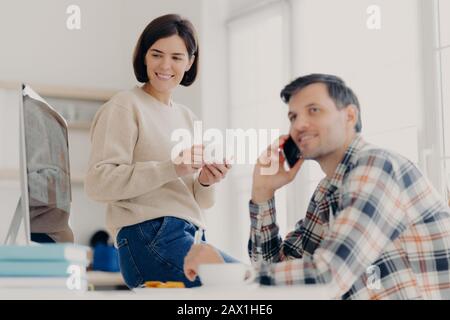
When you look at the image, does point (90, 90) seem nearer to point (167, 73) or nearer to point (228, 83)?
point (167, 73)

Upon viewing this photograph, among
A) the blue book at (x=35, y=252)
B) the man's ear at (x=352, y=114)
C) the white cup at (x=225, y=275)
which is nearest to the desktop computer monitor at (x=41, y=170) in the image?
the blue book at (x=35, y=252)

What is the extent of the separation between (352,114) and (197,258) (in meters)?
0.45

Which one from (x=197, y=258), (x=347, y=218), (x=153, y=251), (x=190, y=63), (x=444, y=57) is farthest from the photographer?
(x=444, y=57)

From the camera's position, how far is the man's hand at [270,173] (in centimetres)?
167

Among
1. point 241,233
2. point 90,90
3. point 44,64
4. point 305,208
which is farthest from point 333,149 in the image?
point 44,64

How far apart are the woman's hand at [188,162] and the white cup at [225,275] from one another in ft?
1.21

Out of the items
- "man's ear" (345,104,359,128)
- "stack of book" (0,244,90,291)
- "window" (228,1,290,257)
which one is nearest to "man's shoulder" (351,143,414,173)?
"man's ear" (345,104,359,128)

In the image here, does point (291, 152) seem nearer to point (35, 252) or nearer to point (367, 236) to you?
point (367, 236)

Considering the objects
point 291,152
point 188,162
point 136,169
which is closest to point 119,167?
point 136,169

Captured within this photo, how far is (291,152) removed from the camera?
1688 mm

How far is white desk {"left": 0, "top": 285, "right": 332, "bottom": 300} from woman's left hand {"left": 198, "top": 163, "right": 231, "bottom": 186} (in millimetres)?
398

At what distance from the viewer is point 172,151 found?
1663 mm
